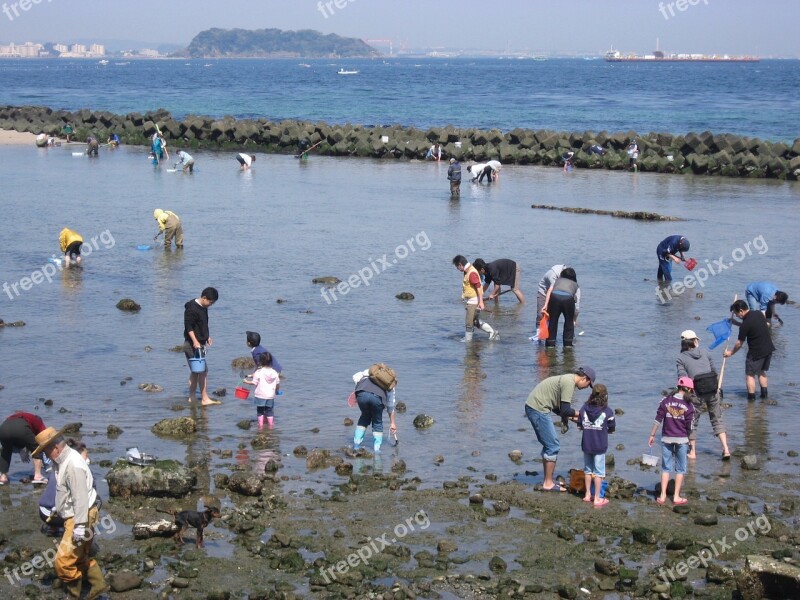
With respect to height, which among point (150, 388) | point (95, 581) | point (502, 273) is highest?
point (502, 273)

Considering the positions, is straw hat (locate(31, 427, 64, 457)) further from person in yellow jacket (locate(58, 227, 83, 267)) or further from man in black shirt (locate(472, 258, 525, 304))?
person in yellow jacket (locate(58, 227, 83, 267))

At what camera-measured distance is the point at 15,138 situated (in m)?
58.5

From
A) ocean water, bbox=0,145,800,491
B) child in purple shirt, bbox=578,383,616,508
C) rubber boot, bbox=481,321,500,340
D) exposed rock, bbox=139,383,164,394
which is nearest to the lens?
child in purple shirt, bbox=578,383,616,508

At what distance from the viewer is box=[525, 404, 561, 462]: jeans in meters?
11.7

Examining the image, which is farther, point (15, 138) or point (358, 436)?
point (15, 138)

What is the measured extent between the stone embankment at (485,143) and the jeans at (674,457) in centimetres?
3274

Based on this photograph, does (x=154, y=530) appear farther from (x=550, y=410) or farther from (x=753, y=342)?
(x=753, y=342)

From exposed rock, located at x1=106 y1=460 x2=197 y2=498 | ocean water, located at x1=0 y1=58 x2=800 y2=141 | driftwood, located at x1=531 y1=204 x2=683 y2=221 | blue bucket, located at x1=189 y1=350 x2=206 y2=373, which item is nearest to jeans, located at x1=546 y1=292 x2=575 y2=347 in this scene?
blue bucket, located at x1=189 y1=350 x2=206 y2=373

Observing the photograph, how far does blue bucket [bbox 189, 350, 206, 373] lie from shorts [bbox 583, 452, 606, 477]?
5.67 meters

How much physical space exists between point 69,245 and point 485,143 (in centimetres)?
2975

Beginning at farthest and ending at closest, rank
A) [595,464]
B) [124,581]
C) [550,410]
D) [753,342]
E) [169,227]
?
[169,227] → [753,342] → [550,410] → [595,464] → [124,581]

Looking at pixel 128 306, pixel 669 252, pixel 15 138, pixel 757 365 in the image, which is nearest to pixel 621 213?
pixel 669 252

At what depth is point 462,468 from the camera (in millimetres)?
12586

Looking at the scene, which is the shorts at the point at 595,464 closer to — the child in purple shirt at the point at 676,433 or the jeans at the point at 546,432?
the jeans at the point at 546,432
